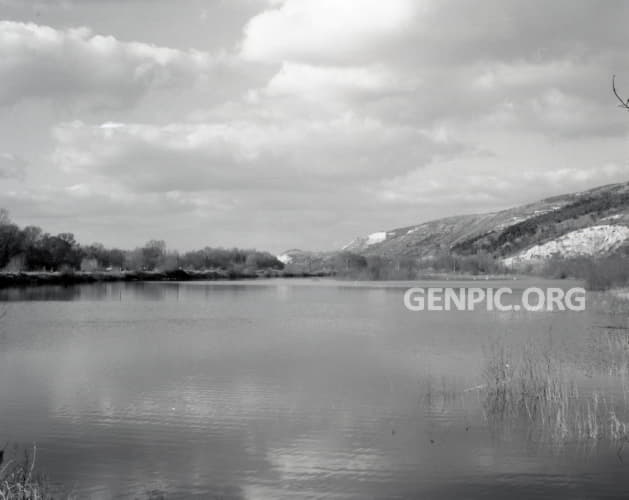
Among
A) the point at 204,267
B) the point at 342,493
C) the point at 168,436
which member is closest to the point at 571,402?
the point at 342,493

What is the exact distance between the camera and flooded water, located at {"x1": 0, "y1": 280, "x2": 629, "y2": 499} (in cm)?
1099

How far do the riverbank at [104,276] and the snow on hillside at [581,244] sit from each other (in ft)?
235

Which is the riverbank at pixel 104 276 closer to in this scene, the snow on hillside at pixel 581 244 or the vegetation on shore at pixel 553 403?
the snow on hillside at pixel 581 244

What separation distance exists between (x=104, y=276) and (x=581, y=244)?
398 feet

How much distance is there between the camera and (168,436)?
13.6 metres

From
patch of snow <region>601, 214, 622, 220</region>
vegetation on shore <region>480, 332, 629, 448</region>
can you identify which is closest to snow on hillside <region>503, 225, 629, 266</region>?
patch of snow <region>601, 214, 622, 220</region>

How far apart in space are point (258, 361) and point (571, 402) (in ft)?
37.2

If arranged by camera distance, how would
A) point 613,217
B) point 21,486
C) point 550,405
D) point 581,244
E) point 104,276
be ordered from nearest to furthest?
point 21,486
point 550,405
point 104,276
point 581,244
point 613,217

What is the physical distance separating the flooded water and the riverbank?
63763 mm

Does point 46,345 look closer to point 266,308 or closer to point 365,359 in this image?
point 365,359

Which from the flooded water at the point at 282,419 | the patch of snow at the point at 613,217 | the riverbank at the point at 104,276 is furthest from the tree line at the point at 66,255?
the patch of snow at the point at 613,217

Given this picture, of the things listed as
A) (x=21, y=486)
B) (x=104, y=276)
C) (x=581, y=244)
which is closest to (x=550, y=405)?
(x=21, y=486)

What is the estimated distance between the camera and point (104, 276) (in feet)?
368

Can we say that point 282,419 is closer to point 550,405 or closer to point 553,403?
point 550,405
